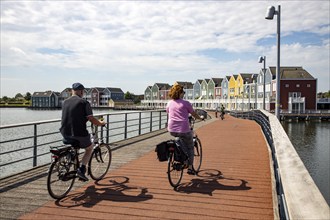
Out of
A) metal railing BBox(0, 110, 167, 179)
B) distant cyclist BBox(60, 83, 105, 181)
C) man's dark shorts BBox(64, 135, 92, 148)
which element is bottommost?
metal railing BBox(0, 110, 167, 179)

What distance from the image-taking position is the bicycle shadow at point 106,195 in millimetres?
4672

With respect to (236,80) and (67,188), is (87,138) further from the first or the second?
(236,80)

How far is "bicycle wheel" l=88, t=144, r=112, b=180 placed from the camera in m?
5.87

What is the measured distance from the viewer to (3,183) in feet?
18.3

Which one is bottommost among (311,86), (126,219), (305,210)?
(126,219)

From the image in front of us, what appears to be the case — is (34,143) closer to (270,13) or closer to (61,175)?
(61,175)

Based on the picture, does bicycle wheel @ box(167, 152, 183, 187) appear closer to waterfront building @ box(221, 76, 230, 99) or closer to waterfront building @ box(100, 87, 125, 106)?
waterfront building @ box(221, 76, 230, 99)

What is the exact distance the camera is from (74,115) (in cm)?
486

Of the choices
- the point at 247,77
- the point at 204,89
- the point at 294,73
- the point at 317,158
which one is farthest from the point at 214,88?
the point at 317,158

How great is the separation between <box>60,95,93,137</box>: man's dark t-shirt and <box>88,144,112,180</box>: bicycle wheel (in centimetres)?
87

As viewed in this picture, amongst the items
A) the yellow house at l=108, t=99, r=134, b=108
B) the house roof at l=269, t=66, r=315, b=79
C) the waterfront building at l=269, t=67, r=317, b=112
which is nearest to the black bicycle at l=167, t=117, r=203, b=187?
the waterfront building at l=269, t=67, r=317, b=112

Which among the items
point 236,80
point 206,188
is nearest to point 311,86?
point 236,80

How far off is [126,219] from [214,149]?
20.8ft

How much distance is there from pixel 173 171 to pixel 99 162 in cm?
169
